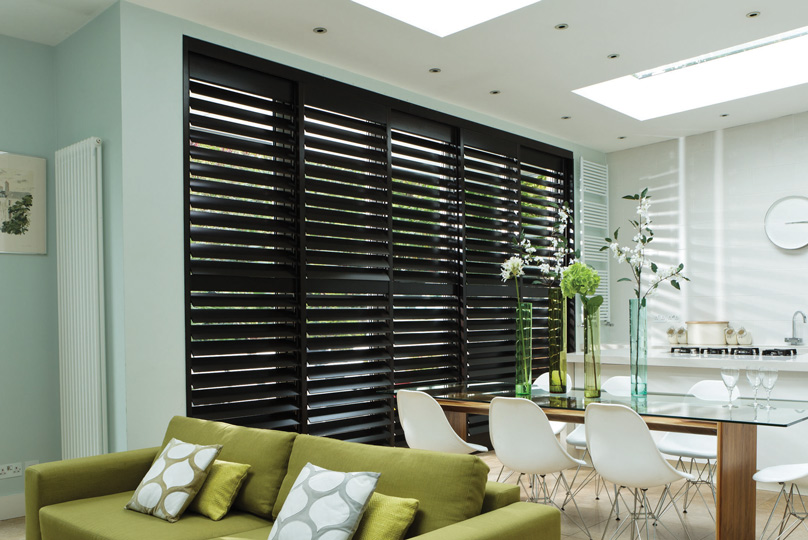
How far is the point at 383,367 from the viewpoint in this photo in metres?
5.19

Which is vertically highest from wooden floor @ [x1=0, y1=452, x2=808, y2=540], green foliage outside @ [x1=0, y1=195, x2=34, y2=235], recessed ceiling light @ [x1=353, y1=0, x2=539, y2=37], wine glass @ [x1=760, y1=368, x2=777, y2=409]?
recessed ceiling light @ [x1=353, y1=0, x2=539, y2=37]

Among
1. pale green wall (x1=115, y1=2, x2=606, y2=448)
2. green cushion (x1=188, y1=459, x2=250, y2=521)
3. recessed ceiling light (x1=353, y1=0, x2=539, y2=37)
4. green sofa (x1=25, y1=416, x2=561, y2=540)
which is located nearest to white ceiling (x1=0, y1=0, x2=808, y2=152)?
recessed ceiling light (x1=353, y1=0, x2=539, y2=37)

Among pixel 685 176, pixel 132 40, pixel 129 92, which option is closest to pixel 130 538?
pixel 129 92

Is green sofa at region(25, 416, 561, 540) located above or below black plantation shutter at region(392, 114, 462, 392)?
below

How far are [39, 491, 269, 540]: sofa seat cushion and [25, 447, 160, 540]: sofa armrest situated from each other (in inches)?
3.0

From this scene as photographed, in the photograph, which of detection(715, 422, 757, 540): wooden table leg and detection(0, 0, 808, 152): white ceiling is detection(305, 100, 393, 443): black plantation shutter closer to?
detection(0, 0, 808, 152): white ceiling

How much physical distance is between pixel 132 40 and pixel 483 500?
10.0ft

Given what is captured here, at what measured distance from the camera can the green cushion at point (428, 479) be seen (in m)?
2.36

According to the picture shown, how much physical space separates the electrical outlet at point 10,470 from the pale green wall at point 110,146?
2.40 feet

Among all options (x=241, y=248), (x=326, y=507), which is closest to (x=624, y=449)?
(x=326, y=507)

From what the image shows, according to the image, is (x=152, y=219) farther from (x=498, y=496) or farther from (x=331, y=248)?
(x=498, y=496)

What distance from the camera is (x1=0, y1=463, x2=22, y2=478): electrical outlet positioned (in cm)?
409

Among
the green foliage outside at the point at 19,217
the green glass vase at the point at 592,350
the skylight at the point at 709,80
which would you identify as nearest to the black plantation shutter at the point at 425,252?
the skylight at the point at 709,80

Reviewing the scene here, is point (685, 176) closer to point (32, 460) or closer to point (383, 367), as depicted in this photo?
point (383, 367)
